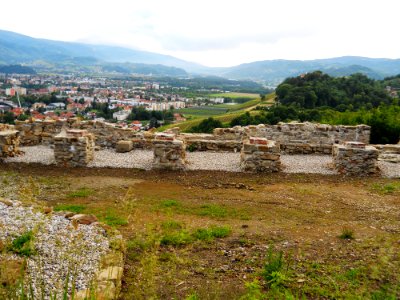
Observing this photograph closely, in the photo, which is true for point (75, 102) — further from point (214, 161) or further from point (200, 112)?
point (214, 161)

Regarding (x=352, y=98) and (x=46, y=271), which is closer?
(x=46, y=271)

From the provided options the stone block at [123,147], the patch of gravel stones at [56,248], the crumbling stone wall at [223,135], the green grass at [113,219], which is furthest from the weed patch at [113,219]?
the stone block at [123,147]

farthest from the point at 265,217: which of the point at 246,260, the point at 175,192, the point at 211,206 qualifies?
the point at 175,192

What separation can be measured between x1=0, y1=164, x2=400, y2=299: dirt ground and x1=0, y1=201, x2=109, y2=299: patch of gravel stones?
0.50 m

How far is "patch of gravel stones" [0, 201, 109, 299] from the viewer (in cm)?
429

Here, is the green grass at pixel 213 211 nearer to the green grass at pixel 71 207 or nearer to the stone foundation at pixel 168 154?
the green grass at pixel 71 207

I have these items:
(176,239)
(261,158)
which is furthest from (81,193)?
(261,158)

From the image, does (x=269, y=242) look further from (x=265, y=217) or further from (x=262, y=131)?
(x=262, y=131)

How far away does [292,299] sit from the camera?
172 inches

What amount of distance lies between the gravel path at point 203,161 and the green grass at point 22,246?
686cm

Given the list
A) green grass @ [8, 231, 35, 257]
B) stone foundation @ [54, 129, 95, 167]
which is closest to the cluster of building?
A: stone foundation @ [54, 129, 95, 167]

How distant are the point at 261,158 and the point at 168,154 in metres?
3.04

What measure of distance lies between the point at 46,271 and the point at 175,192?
534 cm

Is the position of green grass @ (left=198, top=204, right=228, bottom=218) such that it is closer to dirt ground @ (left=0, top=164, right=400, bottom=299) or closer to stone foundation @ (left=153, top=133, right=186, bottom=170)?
dirt ground @ (left=0, top=164, right=400, bottom=299)
